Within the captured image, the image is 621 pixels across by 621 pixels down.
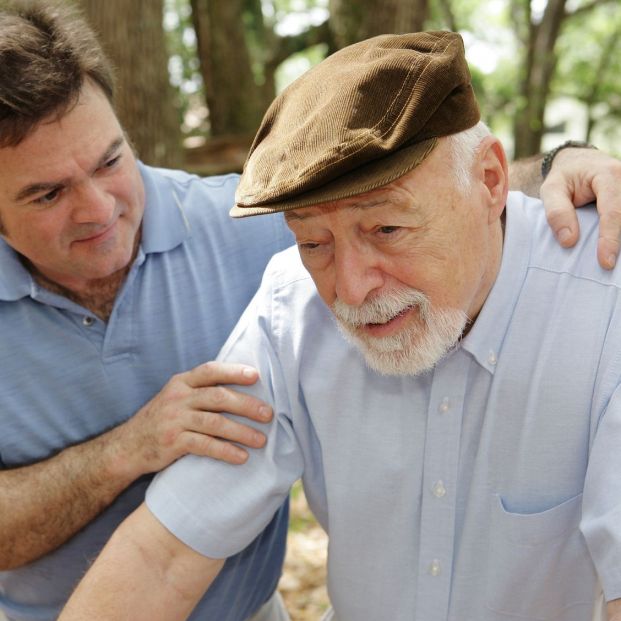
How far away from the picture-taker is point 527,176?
2.32 meters

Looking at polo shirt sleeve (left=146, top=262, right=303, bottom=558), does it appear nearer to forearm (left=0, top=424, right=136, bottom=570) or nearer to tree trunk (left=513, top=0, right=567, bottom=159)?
forearm (left=0, top=424, right=136, bottom=570)

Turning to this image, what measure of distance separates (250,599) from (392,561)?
0.78m

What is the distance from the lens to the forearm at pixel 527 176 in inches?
89.1

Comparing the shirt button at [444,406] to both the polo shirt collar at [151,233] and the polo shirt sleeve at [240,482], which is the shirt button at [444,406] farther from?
the polo shirt collar at [151,233]

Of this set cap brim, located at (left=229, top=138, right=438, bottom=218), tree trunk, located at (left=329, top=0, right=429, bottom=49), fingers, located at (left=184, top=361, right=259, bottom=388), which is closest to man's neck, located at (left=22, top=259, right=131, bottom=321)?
fingers, located at (left=184, top=361, right=259, bottom=388)

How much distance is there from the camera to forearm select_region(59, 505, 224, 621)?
175 cm

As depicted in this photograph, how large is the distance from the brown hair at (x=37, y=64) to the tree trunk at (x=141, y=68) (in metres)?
2.07

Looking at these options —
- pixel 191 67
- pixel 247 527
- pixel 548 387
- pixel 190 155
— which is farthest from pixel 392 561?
pixel 191 67

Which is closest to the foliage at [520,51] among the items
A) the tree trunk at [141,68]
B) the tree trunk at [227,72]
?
the tree trunk at [227,72]

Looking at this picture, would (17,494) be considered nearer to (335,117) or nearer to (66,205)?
(66,205)

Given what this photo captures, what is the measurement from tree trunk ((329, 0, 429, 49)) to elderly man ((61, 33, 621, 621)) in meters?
3.98

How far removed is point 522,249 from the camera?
6.00 feet

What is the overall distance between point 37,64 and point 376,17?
4.01 metres

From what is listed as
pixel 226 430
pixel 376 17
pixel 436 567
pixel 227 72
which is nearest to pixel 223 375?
pixel 226 430
